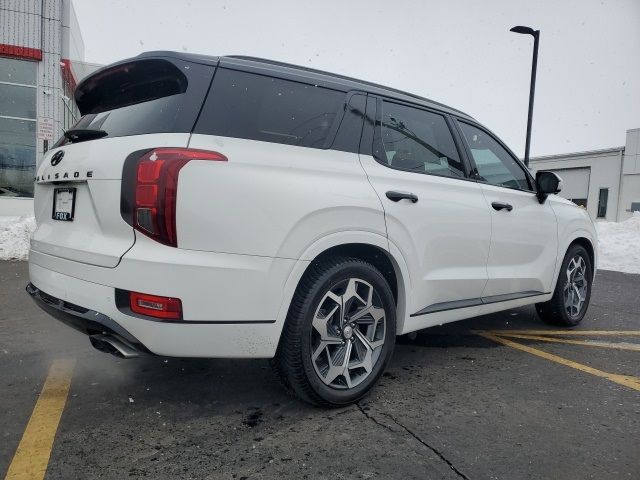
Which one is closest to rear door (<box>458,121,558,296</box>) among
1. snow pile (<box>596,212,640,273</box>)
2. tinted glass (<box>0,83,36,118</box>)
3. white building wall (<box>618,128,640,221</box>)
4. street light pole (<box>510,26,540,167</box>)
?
snow pile (<box>596,212,640,273</box>)

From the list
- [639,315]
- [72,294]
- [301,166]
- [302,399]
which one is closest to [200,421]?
[302,399]

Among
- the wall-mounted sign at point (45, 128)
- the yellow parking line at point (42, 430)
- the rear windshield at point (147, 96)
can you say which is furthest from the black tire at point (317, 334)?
the wall-mounted sign at point (45, 128)

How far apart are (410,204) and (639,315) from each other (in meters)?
4.24

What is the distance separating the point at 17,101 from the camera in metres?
15.3

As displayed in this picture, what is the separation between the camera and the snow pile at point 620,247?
11234 millimetres

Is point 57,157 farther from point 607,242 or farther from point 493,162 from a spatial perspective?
point 607,242

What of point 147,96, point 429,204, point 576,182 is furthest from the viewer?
point 576,182

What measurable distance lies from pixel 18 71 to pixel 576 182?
32.4 m

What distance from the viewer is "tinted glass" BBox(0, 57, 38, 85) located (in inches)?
591

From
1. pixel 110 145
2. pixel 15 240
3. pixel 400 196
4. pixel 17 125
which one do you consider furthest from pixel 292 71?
pixel 17 125

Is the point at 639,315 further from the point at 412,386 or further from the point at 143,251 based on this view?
the point at 143,251

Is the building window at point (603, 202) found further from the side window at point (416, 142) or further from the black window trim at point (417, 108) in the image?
the side window at point (416, 142)

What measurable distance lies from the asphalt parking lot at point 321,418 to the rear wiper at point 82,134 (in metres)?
1.46

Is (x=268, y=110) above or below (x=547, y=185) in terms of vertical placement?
above
